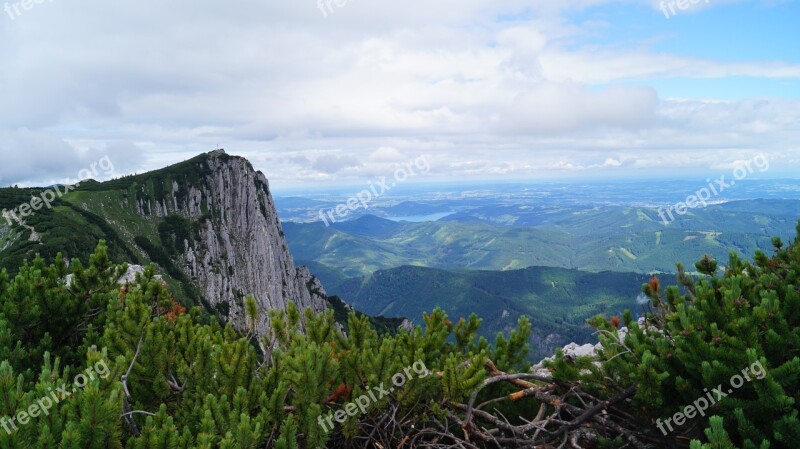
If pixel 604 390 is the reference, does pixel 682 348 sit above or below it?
above

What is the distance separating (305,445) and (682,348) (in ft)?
15.0

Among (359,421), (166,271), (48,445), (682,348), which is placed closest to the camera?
(48,445)

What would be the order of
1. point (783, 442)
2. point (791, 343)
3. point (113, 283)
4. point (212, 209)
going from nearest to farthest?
point (783, 442)
point (791, 343)
point (113, 283)
point (212, 209)

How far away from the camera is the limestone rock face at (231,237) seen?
127 meters

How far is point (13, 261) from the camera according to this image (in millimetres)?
67250

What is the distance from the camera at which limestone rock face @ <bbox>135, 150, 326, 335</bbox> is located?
127 metres

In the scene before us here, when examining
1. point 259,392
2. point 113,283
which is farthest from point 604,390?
point 113,283

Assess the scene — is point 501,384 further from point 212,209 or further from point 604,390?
point 212,209

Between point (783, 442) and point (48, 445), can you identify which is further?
point (783, 442)

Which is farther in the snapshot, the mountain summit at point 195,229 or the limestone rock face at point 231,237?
the limestone rock face at point 231,237

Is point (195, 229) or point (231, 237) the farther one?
point (231, 237)

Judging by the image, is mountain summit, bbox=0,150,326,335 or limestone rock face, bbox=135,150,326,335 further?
limestone rock face, bbox=135,150,326,335

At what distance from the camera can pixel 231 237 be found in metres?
148

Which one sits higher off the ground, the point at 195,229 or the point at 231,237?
the point at 195,229
